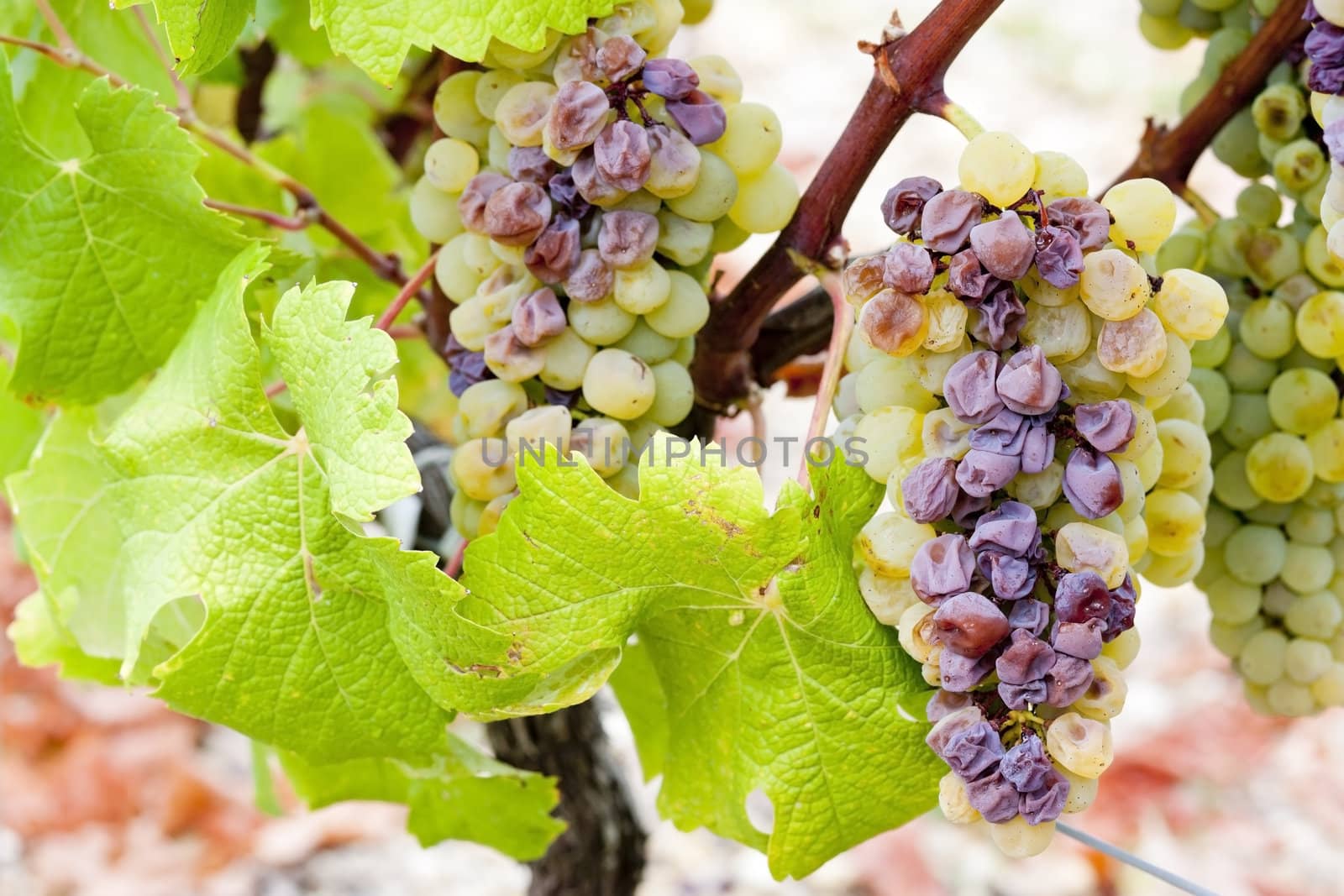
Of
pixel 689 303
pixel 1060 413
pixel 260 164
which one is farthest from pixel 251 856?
pixel 1060 413

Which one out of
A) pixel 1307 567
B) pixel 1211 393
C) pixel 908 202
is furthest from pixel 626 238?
pixel 1307 567

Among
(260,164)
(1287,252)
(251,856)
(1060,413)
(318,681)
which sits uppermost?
(1287,252)

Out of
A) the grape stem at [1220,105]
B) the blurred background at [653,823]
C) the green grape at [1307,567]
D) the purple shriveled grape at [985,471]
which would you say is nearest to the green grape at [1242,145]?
the grape stem at [1220,105]

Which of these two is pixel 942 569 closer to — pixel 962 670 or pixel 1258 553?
pixel 962 670

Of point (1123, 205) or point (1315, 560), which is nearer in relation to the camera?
point (1123, 205)

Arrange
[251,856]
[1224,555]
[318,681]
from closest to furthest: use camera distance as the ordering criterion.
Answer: [318,681], [1224,555], [251,856]

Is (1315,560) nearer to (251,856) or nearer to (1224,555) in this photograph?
(1224,555)
